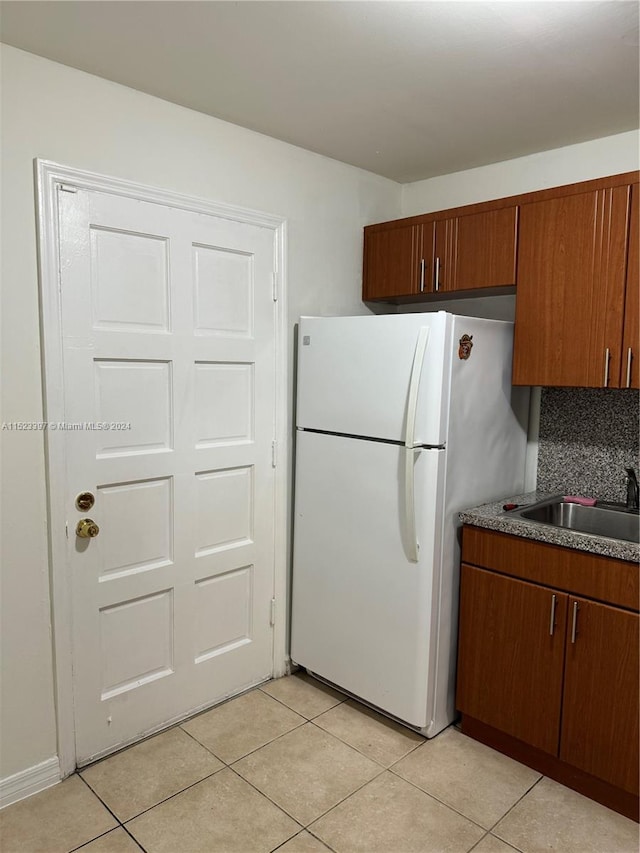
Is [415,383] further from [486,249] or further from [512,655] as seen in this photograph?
[512,655]

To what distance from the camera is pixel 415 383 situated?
2.28 meters

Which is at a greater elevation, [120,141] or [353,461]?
[120,141]

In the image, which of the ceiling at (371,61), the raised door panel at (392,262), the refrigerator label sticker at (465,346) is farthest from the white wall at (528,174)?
the refrigerator label sticker at (465,346)

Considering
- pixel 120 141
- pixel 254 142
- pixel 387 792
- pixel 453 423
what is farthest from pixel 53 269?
pixel 387 792

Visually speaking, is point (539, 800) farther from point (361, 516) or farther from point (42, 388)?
point (42, 388)

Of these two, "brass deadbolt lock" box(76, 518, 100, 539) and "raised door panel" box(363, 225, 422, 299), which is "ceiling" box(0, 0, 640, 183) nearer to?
"raised door panel" box(363, 225, 422, 299)

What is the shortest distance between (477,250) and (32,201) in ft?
5.53

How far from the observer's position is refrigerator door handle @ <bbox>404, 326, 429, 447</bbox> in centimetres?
227

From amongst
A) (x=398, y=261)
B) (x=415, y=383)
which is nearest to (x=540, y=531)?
(x=415, y=383)

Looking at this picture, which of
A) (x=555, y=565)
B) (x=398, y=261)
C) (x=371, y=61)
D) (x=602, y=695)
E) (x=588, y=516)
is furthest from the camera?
(x=398, y=261)

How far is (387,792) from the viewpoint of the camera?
2145 millimetres

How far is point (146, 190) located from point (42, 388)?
2.68 ft

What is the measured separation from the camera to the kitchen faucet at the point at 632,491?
240 centimetres

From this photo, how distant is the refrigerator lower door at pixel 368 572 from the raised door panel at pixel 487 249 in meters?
0.79
